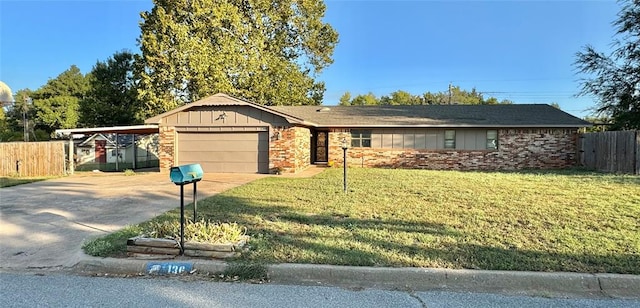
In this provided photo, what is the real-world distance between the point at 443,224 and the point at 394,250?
1.84 meters

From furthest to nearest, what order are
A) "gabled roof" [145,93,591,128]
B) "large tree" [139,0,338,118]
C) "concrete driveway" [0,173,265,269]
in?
"large tree" [139,0,338,118] → "gabled roof" [145,93,591,128] → "concrete driveway" [0,173,265,269]

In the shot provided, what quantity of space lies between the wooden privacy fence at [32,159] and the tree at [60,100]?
1105 inches

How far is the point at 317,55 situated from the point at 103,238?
2747cm

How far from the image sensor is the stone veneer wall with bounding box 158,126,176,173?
16828 mm

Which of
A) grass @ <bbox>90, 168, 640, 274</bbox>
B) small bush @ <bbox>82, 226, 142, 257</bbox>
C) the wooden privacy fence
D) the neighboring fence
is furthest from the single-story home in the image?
small bush @ <bbox>82, 226, 142, 257</bbox>

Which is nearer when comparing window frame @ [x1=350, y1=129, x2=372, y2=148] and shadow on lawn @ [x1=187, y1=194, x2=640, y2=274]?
shadow on lawn @ [x1=187, y1=194, x2=640, y2=274]

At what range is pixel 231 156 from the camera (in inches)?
656

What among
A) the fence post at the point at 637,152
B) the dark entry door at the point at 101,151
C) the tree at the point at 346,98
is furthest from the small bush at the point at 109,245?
the tree at the point at 346,98

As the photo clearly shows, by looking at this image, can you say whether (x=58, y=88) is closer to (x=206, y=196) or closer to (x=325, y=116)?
(x=325, y=116)

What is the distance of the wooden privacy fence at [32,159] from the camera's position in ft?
54.3

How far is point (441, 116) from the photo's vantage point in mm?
19859

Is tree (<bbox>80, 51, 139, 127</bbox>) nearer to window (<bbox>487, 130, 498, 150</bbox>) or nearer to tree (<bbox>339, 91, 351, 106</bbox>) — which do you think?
tree (<bbox>339, 91, 351, 106</bbox>)

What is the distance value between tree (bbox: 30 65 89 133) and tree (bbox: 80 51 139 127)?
1086cm

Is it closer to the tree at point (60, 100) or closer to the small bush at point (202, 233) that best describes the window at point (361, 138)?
the small bush at point (202, 233)
